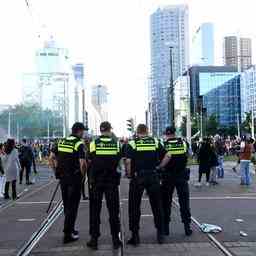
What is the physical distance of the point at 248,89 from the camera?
151 m

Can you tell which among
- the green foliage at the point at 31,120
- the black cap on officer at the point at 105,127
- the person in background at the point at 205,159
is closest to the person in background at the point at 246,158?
the person in background at the point at 205,159

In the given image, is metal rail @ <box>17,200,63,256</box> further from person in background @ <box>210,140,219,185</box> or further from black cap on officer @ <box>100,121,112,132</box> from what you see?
person in background @ <box>210,140,219,185</box>

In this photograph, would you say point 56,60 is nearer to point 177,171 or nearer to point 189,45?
point 189,45

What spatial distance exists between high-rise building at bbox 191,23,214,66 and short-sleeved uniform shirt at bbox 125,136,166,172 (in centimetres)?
4829

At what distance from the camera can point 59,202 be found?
15.7m

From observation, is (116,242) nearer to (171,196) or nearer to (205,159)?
(171,196)

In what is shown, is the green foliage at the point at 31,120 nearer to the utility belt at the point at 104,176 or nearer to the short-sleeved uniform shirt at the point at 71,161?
the short-sleeved uniform shirt at the point at 71,161

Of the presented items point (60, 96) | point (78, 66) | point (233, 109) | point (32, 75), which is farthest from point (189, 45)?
point (78, 66)

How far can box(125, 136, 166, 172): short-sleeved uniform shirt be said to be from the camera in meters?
9.17

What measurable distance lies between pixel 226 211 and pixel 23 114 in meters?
121

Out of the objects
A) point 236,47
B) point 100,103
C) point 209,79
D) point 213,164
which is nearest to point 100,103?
point 100,103

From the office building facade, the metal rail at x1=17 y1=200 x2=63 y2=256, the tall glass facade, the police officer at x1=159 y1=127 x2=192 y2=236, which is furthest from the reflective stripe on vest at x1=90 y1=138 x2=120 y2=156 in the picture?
the office building facade

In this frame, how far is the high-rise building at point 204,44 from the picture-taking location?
2325 inches

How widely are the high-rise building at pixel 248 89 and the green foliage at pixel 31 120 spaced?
46977mm
